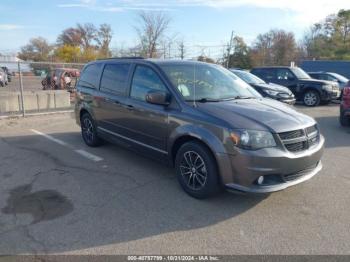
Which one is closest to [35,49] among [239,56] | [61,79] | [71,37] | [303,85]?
[71,37]

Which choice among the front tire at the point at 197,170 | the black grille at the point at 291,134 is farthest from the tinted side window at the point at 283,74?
the front tire at the point at 197,170

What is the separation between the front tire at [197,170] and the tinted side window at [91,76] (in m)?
2.80

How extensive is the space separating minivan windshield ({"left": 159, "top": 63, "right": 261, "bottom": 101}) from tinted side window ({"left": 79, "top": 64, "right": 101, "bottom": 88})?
1.97 m

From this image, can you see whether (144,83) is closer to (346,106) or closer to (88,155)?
(88,155)

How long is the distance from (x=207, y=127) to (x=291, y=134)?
0.99 metres

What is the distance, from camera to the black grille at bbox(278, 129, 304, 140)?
3.55m

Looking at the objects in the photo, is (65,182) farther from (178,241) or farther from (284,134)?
(284,134)

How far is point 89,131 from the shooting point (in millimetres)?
6520

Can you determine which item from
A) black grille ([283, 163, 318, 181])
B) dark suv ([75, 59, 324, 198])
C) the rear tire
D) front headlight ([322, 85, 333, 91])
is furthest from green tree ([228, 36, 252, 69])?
black grille ([283, 163, 318, 181])

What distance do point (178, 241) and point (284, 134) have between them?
1.70 metres

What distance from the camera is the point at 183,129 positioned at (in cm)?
400

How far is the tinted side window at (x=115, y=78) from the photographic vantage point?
205 inches

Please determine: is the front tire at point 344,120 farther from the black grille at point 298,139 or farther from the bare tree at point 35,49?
the bare tree at point 35,49

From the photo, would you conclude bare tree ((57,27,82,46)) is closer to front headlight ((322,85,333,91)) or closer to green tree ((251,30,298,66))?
green tree ((251,30,298,66))
